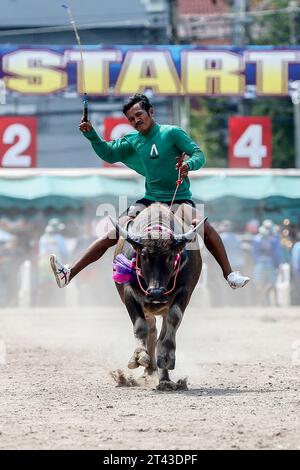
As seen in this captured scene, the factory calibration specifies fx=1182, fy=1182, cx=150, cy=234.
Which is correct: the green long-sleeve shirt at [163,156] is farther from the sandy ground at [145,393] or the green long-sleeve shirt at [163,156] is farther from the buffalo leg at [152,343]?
the sandy ground at [145,393]

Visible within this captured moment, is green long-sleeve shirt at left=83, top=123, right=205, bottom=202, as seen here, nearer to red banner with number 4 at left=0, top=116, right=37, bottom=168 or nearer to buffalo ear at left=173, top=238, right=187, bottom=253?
buffalo ear at left=173, top=238, right=187, bottom=253

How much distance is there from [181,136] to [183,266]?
1.17m

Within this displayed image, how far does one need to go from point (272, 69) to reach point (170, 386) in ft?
50.7

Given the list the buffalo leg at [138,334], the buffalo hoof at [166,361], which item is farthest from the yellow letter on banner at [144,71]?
the buffalo hoof at [166,361]

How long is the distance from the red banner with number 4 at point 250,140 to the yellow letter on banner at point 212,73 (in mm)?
1005

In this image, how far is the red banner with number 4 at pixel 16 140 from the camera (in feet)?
81.9

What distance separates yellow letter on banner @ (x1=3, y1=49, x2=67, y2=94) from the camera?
2414cm

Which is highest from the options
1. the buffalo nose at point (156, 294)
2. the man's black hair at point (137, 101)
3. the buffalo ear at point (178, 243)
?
the man's black hair at point (137, 101)

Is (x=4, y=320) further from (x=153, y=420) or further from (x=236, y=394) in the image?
(x=153, y=420)

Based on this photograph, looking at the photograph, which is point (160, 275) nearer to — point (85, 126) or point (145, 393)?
point (145, 393)

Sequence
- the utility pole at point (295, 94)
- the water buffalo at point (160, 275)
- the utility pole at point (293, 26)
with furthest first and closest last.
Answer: the utility pole at point (293, 26) → the utility pole at point (295, 94) → the water buffalo at point (160, 275)

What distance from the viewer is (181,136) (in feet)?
34.3

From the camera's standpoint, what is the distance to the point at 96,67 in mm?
24109

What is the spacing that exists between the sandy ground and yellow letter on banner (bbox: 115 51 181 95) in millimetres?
7268
